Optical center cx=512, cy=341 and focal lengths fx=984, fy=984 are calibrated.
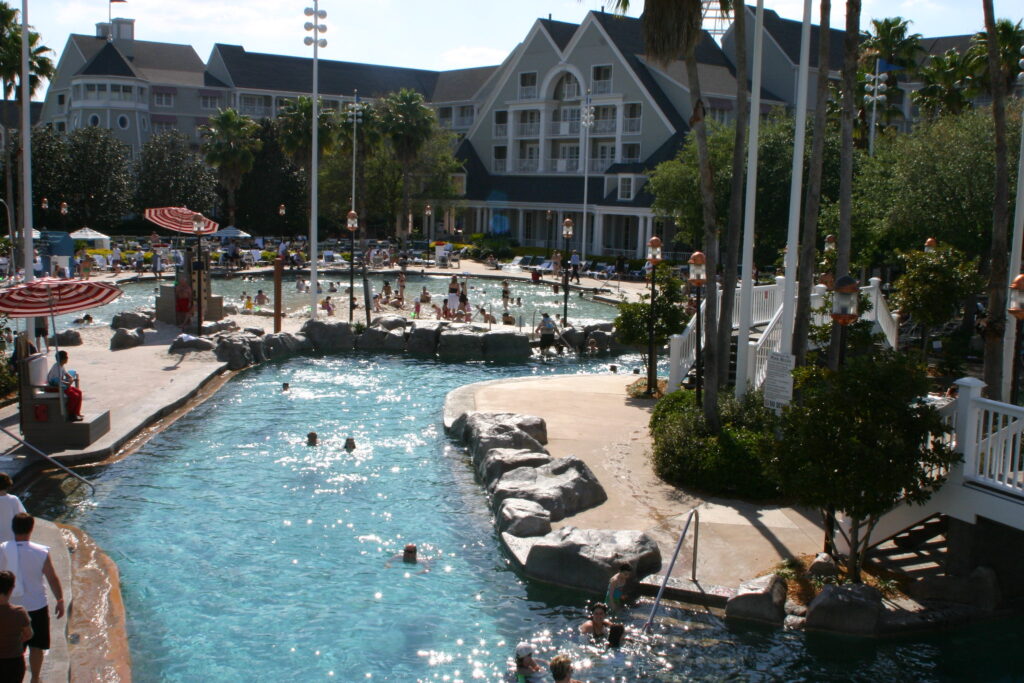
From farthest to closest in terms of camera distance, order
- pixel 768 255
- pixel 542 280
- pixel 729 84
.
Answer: pixel 729 84 → pixel 542 280 → pixel 768 255

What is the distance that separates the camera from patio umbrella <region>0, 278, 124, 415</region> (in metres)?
16.8

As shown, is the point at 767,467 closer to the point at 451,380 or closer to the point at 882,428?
the point at 882,428

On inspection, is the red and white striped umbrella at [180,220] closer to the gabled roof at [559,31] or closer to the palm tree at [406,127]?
the palm tree at [406,127]

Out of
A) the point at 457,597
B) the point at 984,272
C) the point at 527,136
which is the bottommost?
the point at 457,597

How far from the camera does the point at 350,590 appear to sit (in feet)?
41.5

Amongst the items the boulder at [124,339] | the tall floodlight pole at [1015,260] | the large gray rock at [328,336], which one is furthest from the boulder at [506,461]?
the boulder at [124,339]

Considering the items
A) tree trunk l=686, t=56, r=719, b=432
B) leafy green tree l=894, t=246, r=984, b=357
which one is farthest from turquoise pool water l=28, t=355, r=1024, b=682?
leafy green tree l=894, t=246, r=984, b=357

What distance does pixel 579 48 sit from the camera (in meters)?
64.8

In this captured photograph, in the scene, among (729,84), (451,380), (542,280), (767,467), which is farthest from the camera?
(729,84)

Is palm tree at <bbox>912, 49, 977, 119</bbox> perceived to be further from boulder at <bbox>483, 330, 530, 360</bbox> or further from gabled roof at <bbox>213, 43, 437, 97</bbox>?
gabled roof at <bbox>213, 43, 437, 97</bbox>

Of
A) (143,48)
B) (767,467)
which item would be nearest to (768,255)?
(767,467)

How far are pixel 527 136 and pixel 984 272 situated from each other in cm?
4461

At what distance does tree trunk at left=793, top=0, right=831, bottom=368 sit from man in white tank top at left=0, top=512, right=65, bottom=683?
11.1 metres

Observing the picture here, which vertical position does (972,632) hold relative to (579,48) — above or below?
below
